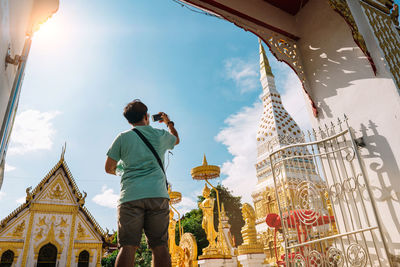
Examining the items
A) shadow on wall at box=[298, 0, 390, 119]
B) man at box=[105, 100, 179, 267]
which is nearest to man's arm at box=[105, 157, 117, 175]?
man at box=[105, 100, 179, 267]

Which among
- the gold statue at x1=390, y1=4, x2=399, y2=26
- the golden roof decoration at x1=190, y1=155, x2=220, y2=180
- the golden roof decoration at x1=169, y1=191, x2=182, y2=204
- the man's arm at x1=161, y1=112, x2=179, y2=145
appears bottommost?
the man's arm at x1=161, y1=112, x2=179, y2=145

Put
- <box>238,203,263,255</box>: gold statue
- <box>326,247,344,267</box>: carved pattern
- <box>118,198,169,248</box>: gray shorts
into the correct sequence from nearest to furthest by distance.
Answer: <box>118,198,169,248</box>: gray shorts
<box>326,247,344,267</box>: carved pattern
<box>238,203,263,255</box>: gold statue

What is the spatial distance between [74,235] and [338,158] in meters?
12.8

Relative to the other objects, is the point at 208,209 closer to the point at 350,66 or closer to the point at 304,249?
the point at 304,249

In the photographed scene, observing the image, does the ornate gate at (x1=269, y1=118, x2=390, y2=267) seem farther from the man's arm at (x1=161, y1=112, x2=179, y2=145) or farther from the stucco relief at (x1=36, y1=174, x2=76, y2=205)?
the stucco relief at (x1=36, y1=174, x2=76, y2=205)

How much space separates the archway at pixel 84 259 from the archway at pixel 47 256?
3.39 feet

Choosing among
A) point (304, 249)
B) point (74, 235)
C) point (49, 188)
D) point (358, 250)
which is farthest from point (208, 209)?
point (49, 188)

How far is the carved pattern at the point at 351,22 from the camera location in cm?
302

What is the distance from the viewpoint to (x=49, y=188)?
1283cm

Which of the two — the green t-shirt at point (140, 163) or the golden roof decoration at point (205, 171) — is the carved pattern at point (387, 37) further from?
the golden roof decoration at point (205, 171)

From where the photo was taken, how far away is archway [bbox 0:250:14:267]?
10945mm

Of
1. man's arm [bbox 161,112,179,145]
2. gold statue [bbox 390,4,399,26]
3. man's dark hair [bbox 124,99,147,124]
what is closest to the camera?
man's dark hair [bbox 124,99,147,124]

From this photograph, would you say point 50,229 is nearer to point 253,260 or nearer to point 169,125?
point 253,260

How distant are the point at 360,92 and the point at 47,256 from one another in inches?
543
